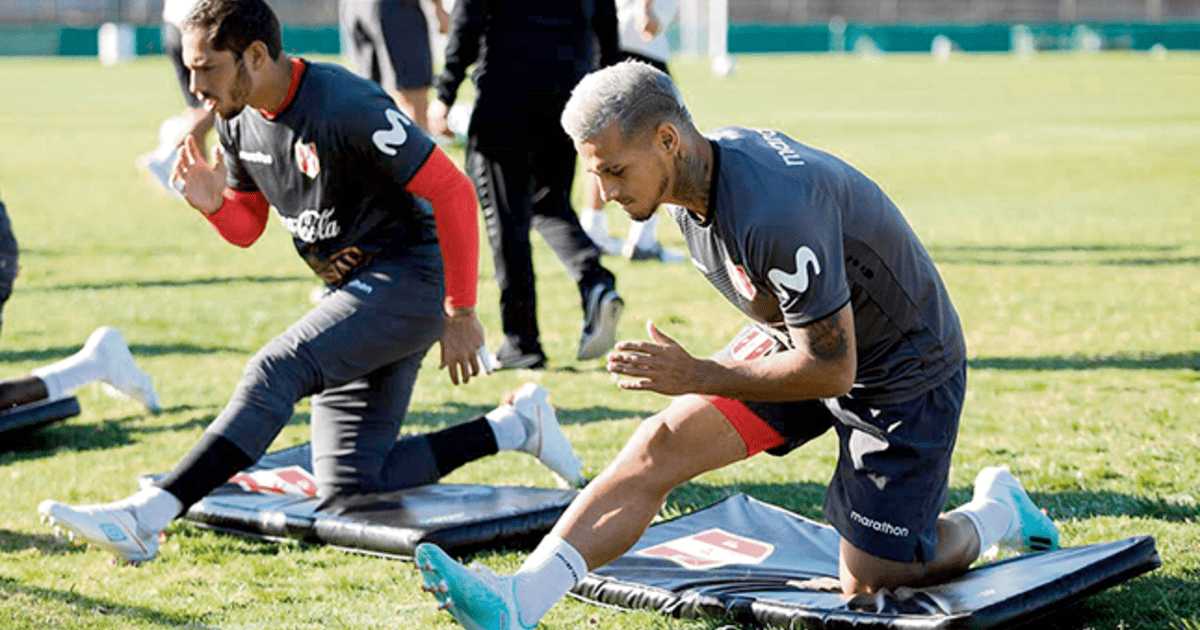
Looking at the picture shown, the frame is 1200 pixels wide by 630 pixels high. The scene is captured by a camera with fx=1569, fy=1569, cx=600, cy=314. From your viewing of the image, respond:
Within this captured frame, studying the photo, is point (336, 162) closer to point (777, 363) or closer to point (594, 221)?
point (777, 363)

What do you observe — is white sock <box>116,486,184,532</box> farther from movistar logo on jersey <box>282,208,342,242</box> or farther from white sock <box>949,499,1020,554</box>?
white sock <box>949,499,1020,554</box>

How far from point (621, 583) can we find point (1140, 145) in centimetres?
1703

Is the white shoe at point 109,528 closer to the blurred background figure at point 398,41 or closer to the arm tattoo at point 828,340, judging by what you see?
the arm tattoo at point 828,340

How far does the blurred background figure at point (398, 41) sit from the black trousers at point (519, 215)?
283 centimetres

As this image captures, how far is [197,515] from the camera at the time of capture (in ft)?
17.2

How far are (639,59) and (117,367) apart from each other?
538cm

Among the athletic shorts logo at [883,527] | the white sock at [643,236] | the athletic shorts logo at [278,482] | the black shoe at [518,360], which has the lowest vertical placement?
the white sock at [643,236]

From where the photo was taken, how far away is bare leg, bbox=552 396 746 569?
151 inches

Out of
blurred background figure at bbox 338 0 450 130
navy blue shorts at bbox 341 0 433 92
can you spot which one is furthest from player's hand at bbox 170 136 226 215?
navy blue shorts at bbox 341 0 433 92

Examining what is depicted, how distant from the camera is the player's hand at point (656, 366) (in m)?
3.50

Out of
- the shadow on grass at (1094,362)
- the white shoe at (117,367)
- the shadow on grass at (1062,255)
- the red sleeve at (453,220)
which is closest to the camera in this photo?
the red sleeve at (453,220)

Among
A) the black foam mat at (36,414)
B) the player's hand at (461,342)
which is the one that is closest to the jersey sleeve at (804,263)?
the player's hand at (461,342)

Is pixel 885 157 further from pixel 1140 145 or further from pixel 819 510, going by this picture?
pixel 819 510

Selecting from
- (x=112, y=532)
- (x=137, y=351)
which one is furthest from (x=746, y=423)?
(x=137, y=351)
